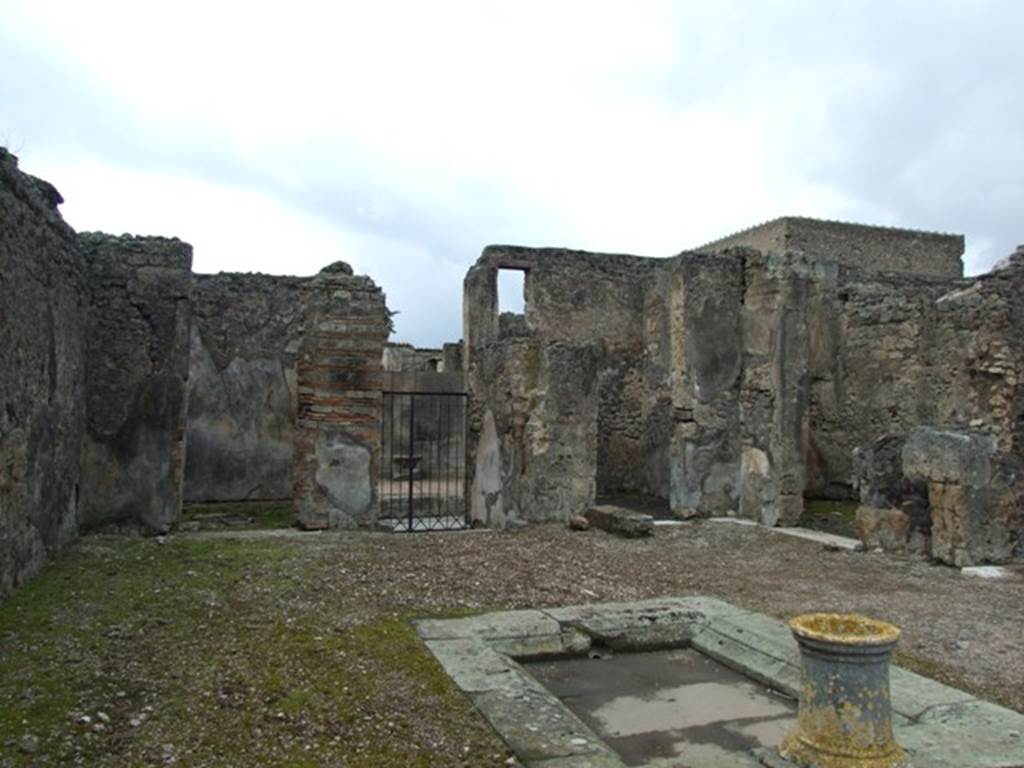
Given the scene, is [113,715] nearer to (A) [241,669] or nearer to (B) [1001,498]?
(A) [241,669]

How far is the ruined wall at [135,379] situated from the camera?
775cm

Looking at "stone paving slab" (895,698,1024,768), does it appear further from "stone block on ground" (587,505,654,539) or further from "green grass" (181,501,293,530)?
"green grass" (181,501,293,530)

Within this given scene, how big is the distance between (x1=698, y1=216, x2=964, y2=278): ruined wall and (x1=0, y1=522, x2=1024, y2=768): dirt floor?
1867 centimetres

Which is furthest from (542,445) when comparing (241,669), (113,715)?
(113,715)

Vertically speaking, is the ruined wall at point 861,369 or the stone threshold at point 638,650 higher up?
the ruined wall at point 861,369

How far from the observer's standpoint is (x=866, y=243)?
26.0 m

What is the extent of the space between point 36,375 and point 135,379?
7.01 feet

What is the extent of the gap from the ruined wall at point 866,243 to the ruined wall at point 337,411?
741 inches

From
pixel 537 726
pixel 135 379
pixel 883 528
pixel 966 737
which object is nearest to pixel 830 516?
pixel 883 528

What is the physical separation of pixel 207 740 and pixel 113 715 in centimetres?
49

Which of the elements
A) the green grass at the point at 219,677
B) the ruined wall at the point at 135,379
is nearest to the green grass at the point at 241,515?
the ruined wall at the point at 135,379

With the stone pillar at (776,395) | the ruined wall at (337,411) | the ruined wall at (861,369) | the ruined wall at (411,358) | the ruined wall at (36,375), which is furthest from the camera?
the ruined wall at (411,358)

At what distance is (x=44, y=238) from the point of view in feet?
19.8

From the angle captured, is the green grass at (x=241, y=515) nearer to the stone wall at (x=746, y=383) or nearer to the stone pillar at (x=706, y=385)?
the stone wall at (x=746, y=383)
